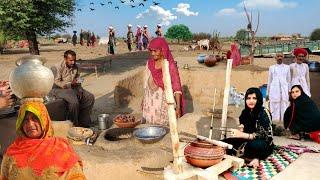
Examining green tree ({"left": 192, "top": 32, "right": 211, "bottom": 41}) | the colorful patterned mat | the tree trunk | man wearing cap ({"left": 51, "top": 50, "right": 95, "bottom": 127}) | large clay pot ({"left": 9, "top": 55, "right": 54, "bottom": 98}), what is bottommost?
the colorful patterned mat

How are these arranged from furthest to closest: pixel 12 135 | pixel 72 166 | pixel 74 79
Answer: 1. pixel 74 79
2. pixel 12 135
3. pixel 72 166

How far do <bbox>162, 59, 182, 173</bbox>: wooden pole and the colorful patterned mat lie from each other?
37.9 inches

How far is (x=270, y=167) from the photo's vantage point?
4.61 metres

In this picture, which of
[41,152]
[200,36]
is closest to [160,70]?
[41,152]

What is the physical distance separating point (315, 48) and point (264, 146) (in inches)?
655

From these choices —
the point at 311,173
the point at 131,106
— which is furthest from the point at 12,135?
the point at 131,106

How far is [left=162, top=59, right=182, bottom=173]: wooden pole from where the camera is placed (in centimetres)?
337

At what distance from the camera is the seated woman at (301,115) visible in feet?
19.6

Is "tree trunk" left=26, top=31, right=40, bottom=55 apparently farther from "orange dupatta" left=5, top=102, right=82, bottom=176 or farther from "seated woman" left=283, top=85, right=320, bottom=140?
"orange dupatta" left=5, top=102, right=82, bottom=176

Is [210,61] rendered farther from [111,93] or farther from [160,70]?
[160,70]

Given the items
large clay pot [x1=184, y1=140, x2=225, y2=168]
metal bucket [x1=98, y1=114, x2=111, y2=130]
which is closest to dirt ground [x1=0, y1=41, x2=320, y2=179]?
large clay pot [x1=184, y1=140, x2=225, y2=168]

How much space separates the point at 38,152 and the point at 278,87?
660 centimetres

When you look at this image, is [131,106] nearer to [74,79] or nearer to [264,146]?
[74,79]

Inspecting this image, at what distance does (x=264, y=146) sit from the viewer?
4.75 m
